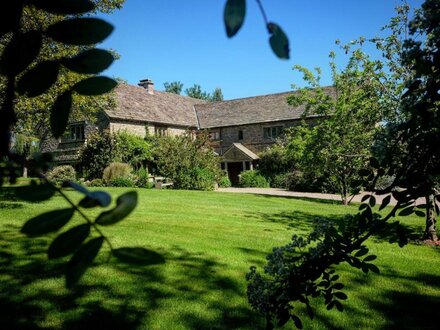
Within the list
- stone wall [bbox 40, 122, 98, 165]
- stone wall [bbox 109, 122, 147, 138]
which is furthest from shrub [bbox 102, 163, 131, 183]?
stone wall [bbox 40, 122, 98, 165]

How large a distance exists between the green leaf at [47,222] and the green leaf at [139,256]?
0.13 metres

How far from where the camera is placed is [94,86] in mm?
910

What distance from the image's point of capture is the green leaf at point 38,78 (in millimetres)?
828

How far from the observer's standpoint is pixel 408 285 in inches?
215

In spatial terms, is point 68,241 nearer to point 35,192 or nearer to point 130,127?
point 35,192

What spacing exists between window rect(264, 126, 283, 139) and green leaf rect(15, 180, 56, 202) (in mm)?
33648

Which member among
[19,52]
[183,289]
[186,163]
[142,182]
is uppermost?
[186,163]

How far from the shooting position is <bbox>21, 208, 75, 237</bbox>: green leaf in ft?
2.26

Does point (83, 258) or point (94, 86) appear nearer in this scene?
point (83, 258)

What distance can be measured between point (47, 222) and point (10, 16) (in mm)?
451

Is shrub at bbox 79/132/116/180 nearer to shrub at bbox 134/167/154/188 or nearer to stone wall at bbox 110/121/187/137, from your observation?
stone wall at bbox 110/121/187/137

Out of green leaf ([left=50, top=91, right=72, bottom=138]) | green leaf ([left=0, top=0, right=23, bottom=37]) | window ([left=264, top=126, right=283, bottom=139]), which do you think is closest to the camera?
green leaf ([left=0, top=0, right=23, bottom=37])

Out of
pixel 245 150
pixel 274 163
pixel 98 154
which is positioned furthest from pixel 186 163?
pixel 245 150

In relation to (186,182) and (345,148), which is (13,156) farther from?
(186,182)
